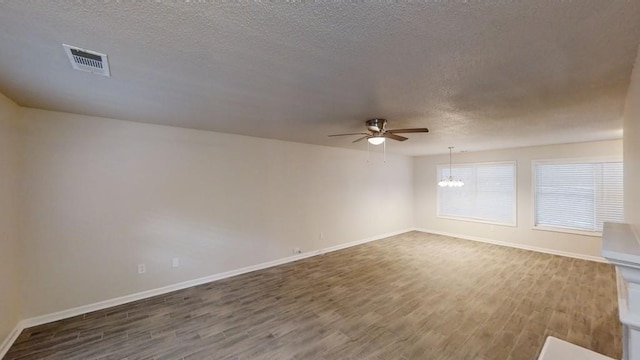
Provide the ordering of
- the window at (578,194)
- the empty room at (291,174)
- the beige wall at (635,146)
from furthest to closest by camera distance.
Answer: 1. the window at (578,194)
2. the beige wall at (635,146)
3. the empty room at (291,174)

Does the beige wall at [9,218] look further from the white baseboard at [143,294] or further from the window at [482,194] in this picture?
the window at [482,194]

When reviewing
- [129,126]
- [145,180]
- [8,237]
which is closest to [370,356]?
[145,180]

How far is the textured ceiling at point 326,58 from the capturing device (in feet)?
4.24

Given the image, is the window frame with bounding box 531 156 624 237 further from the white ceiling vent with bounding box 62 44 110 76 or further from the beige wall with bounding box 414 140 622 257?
the white ceiling vent with bounding box 62 44 110 76

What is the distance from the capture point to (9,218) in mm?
2604

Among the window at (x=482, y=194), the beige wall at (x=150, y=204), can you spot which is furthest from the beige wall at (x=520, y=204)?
the beige wall at (x=150, y=204)

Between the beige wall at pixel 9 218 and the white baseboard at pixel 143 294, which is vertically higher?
the beige wall at pixel 9 218

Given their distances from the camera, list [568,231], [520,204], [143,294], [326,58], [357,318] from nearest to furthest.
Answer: [326,58] < [357,318] < [143,294] < [568,231] < [520,204]

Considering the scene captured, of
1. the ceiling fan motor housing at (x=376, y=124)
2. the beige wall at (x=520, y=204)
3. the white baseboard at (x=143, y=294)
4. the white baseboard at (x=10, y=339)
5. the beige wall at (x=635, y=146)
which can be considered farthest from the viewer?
the beige wall at (x=520, y=204)

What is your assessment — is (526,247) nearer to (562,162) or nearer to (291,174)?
(562,162)

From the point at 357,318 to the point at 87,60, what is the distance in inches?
138

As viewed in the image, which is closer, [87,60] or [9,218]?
[87,60]

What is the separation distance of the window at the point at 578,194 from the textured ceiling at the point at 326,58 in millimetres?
2555

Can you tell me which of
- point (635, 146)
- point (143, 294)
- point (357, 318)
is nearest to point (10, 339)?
point (143, 294)
